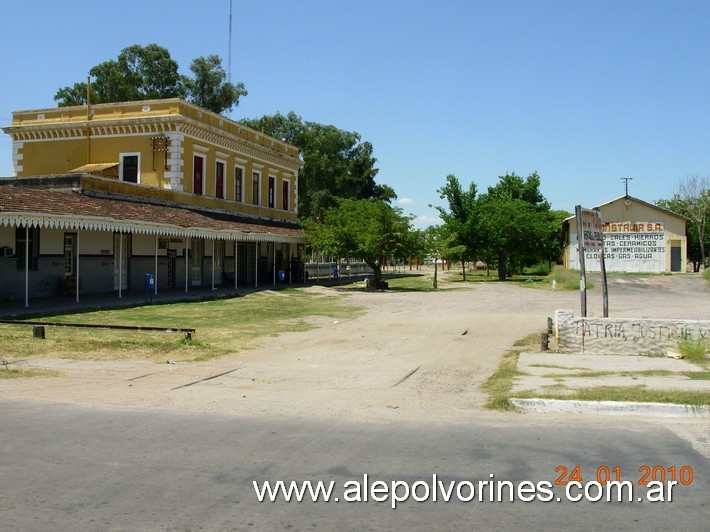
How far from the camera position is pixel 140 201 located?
3128 cm

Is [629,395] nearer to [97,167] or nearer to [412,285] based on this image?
[97,167]

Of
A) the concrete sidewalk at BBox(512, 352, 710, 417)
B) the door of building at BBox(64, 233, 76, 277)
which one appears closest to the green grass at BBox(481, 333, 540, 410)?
the concrete sidewalk at BBox(512, 352, 710, 417)

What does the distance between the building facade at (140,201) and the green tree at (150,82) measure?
56.5ft

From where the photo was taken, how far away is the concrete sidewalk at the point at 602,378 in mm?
8242

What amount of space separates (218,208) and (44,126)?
10276mm

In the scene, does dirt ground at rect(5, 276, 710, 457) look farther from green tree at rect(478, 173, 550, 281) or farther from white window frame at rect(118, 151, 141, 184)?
green tree at rect(478, 173, 550, 281)

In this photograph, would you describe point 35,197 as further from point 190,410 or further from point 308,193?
point 308,193

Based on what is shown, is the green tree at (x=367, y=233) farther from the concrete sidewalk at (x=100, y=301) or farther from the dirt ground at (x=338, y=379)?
the dirt ground at (x=338, y=379)

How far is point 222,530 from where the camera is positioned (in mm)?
4551

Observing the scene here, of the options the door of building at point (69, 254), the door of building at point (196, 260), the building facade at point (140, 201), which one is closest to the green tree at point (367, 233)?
the building facade at point (140, 201)

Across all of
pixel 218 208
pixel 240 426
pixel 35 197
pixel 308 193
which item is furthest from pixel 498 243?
pixel 240 426

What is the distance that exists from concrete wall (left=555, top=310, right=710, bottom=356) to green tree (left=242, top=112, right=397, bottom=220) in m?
54.7
